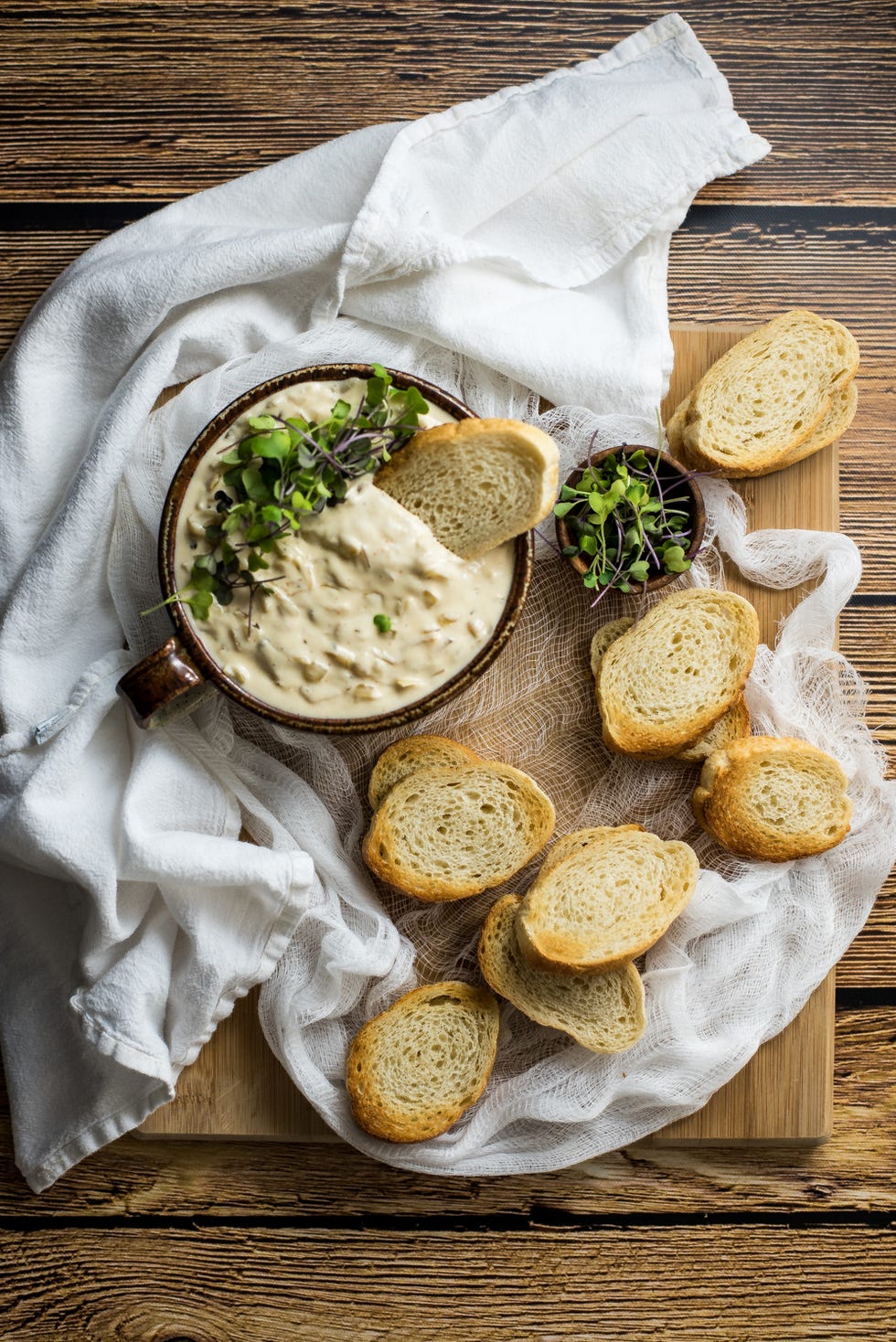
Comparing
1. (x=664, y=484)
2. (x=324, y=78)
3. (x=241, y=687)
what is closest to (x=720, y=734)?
(x=664, y=484)

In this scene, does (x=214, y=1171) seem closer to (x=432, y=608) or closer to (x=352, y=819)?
(x=352, y=819)

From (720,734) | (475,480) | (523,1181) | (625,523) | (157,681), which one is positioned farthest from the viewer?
(523,1181)

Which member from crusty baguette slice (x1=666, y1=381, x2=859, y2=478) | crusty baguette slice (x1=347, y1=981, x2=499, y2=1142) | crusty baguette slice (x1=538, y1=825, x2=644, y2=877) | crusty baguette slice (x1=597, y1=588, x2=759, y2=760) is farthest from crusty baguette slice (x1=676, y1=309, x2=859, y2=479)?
crusty baguette slice (x1=347, y1=981, x2=499, y2=1142)

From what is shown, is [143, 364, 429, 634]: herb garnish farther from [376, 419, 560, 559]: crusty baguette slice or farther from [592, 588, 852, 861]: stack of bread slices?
[592, 588, 852, 861]: stack of bread slices

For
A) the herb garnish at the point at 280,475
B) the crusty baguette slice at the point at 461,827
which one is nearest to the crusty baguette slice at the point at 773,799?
the crusty baguette slice at the point at 461,827

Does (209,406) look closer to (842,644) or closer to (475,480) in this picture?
(475,480)

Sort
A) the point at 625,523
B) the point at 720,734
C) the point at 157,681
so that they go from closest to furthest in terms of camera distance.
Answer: the point at 157,681 < the point at 625,523 < the point at 720,734

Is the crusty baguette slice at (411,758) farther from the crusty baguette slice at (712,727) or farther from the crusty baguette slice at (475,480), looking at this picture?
the crusty baguette slice at (475,480)
